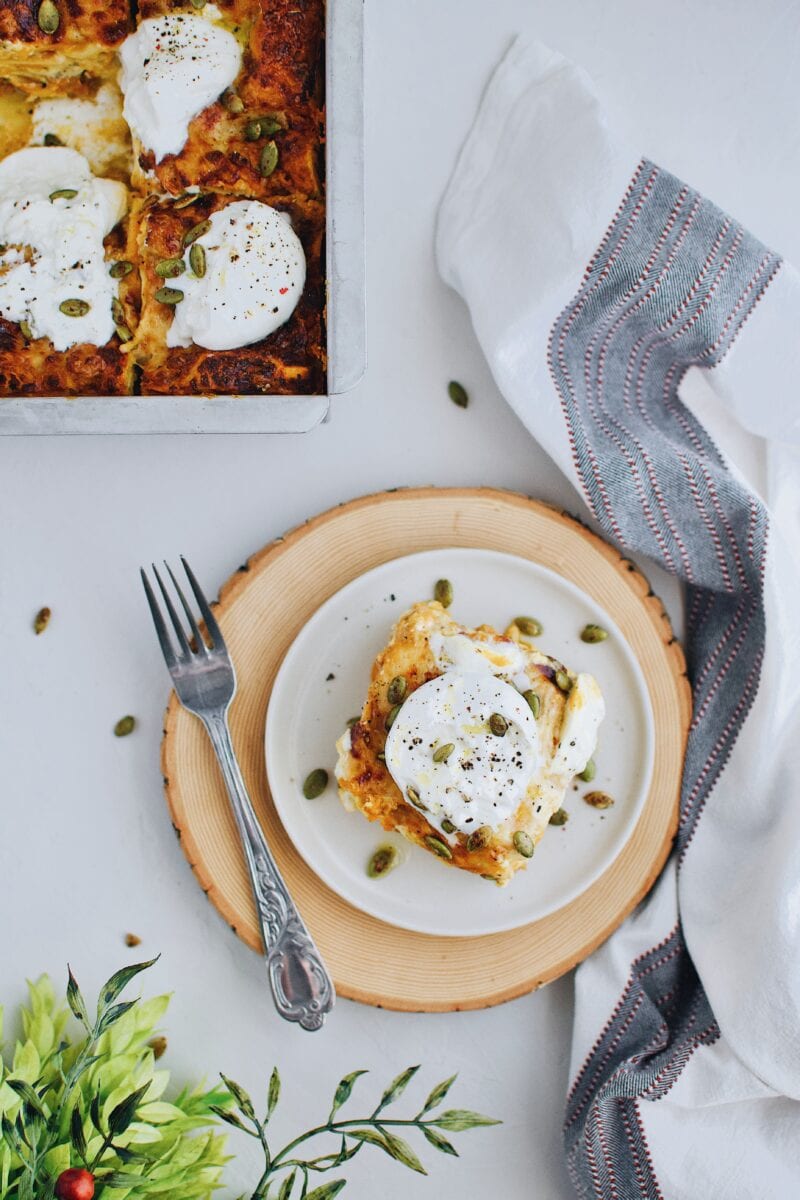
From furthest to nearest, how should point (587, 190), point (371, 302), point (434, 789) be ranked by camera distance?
1. point (371, 302)
2. point (587, 190)
3. point (434, 789)

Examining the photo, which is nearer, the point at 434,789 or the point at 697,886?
the point at 434,789

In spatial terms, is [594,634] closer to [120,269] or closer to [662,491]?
[662,491]

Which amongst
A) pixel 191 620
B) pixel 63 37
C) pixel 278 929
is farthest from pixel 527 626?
pixel 63 37

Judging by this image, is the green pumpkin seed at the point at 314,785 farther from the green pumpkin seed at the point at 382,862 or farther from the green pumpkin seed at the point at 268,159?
the green pumpkin seed at the point at 268,159

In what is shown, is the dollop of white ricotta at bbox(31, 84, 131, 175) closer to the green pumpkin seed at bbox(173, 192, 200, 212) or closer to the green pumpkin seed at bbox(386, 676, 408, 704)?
the green pumpkin seed at bbox(173, 192, 200, 212)

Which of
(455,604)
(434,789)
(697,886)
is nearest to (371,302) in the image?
(455,604)

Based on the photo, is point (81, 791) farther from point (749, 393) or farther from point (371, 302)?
point (749, 393)

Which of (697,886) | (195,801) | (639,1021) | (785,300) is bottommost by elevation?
(639,1021)
